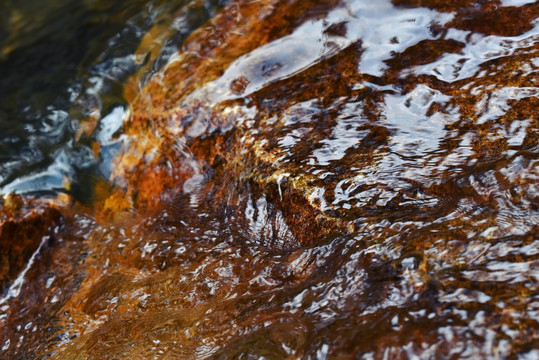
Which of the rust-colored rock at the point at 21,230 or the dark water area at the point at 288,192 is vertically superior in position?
the dark water area at the point at 288,192

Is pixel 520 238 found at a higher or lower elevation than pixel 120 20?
lower

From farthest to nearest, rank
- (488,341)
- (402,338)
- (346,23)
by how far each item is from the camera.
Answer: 1. (346,23)
2. (402,338)
3. (488,341)

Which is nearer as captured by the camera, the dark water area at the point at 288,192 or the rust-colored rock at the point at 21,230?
the dark water area at the point at 288,192

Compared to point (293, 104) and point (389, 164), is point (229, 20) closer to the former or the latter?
point (293, 104)

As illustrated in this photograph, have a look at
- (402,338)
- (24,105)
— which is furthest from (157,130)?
(402,338)

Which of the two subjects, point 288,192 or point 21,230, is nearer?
point 288,192

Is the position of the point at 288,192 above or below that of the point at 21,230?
above

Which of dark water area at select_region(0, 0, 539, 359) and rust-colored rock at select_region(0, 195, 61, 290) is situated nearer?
dark water area at select_region(0, 0, 539, 359)

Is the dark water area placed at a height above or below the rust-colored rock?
above
